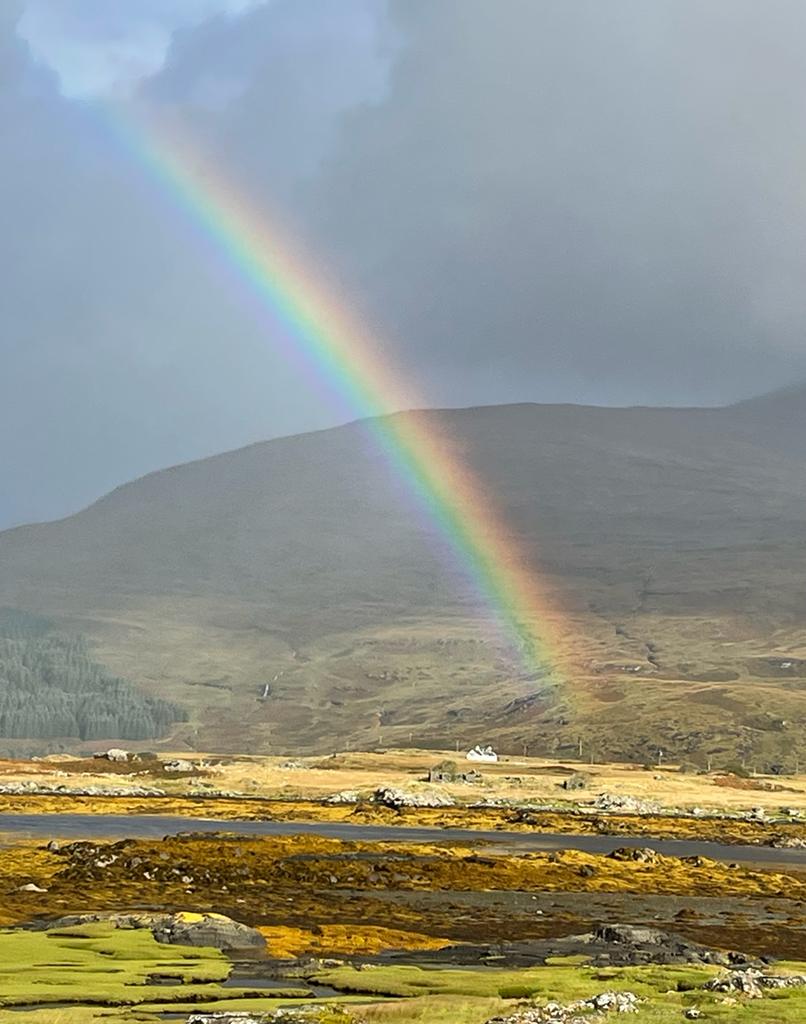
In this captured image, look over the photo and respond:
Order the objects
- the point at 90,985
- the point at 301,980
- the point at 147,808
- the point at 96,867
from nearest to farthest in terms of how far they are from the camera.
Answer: the point at 90,985, the point at 301,980, the point at 96,867, the point at 147,808

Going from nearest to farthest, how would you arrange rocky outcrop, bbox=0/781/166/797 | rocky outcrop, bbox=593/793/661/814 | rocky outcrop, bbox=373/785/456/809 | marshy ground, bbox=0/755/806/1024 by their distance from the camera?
1. marshy ground, bbox=0/755/806/1024
2. rocky outcrop, bbox=373/785/456/809
3. rocky outcrop, bbox=0/781/166/797
4. rocky outcrop, bbox=593/793/661/814

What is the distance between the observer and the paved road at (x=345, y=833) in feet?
306

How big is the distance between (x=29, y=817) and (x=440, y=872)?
174 feet

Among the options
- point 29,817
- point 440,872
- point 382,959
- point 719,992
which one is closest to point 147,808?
point 29,817

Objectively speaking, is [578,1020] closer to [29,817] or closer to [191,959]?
[191,959]

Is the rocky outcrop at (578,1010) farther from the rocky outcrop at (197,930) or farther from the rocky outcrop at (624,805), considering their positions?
the rocky outcrop at (624,805)

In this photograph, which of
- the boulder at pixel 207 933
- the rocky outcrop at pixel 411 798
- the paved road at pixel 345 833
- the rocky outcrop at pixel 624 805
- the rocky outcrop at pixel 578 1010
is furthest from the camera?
the rocky outcrop at pixel 624 805

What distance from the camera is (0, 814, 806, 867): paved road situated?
306ft

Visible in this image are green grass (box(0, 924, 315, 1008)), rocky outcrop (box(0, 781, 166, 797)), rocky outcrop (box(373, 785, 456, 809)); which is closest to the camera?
green grass (box(0, 924, 315, 1008))

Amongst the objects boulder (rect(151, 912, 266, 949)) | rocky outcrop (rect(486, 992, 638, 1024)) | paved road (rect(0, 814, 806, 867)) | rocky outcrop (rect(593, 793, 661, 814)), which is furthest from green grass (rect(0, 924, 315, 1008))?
rocky outcrop (rect(593, 793, 661, 814))

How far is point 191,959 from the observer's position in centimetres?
3769

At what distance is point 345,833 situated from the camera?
10106 cm

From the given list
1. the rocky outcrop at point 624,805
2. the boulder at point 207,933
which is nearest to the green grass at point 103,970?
the boulder at point 207,933

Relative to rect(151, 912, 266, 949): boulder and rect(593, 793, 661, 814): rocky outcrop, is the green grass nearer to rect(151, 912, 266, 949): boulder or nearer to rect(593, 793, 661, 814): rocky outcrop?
rect(151, 912, 266, 949): boulder
